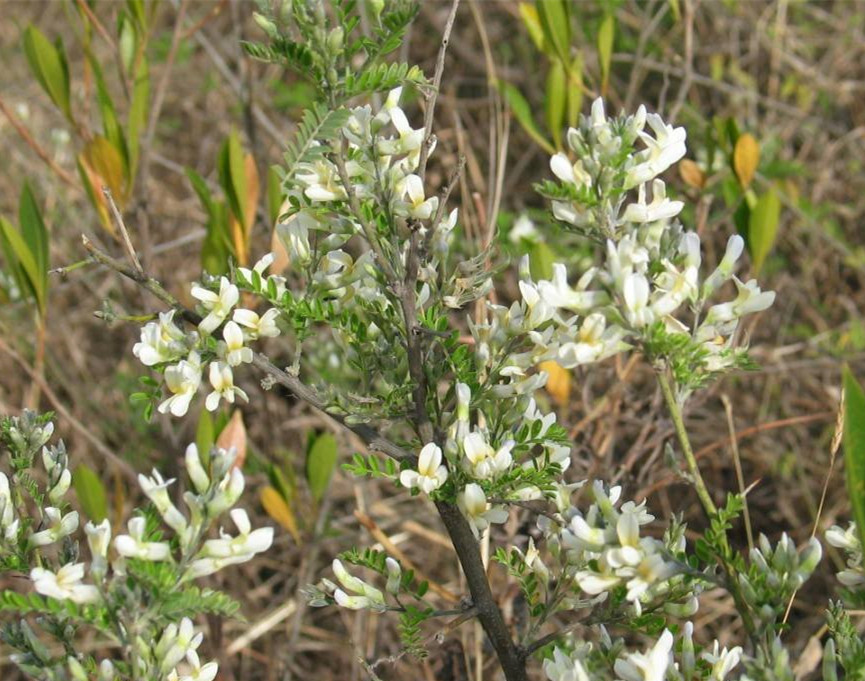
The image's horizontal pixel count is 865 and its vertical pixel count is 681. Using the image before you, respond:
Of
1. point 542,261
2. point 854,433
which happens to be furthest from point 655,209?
point 542,261

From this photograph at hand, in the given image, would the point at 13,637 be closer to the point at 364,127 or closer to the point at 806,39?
the point at 364,127

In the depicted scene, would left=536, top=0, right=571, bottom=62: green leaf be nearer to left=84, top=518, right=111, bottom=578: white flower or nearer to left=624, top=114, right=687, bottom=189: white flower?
left=624, top=114, right=687, bottom=189: white flower

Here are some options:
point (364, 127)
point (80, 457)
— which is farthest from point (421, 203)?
point (80, 457)

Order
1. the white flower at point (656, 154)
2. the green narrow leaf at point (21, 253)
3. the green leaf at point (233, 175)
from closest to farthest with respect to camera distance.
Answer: the white flower at point (656, 154), the green narrow leaf at point (21, 253), the green leaf at point (233, 175)

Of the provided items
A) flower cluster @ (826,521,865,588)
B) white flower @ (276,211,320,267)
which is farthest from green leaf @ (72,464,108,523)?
flower cluster @ (826,521,865,588)

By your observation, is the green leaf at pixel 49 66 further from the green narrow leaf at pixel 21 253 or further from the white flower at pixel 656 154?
the white flower at pixel 656 154

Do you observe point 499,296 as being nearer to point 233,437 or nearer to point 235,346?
point 233,437

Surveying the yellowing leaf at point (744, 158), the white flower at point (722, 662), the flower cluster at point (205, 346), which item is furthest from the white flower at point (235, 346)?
the yellowing leaf at point (744, 158)
